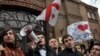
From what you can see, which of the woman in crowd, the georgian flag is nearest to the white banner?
the georgian flag

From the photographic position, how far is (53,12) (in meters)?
7.52

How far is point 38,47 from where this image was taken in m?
5.92

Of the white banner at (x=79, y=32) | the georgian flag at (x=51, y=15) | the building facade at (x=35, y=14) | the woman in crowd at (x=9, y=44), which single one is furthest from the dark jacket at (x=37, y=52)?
the building facade at (x=35, y=14)

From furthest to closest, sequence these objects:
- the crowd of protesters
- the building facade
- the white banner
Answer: the building facade < the white banner < the crowd of protesters

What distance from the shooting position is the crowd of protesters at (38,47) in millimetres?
3984

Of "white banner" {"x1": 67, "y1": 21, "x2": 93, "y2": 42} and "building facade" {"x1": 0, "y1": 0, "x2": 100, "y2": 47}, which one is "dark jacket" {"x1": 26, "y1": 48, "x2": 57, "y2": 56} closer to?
"white banner" {"x1": 67, "y1": 21, "x2": 93, "y2": 42}

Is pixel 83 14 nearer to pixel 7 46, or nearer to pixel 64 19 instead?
pixel 64 19

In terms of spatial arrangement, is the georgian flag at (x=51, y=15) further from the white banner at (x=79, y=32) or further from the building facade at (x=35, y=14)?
the building facade at (x=35, y=14)

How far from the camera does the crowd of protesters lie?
3984mm

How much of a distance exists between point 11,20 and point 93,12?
314 inches

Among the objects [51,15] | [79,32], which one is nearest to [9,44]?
[51,15]

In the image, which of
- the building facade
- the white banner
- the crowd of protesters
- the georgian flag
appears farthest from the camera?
the building facade

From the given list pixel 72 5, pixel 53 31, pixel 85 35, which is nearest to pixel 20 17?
pixel 53 31

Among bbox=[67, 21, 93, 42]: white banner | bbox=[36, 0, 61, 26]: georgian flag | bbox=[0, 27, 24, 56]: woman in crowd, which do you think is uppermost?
bbox=[36, 0, 61, 26]: georgian flag
